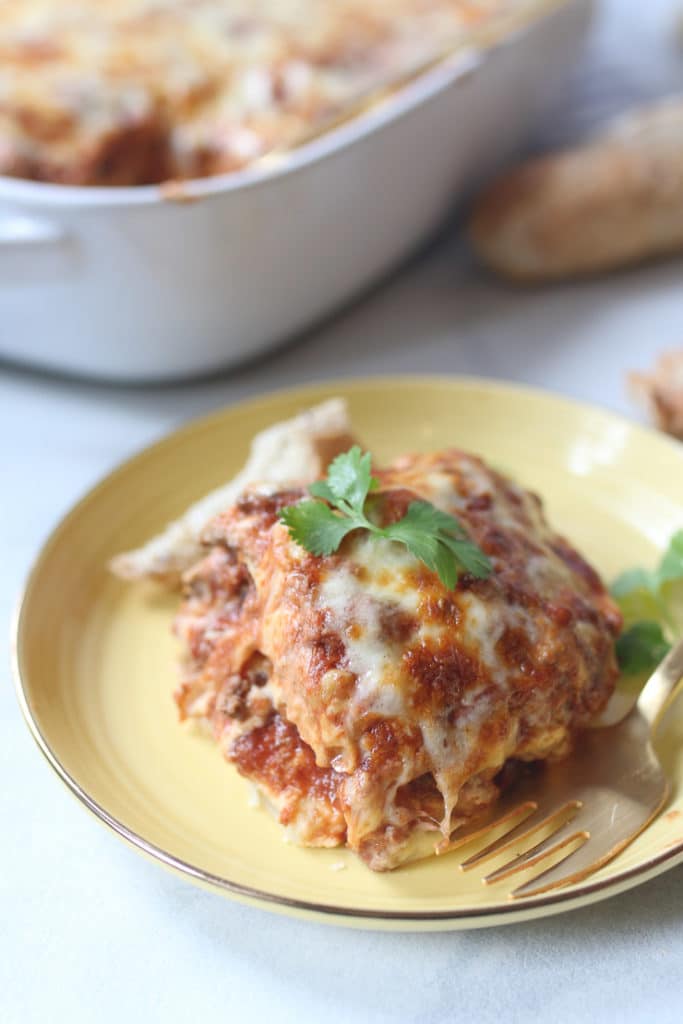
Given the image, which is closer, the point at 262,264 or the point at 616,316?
the point at 262,264

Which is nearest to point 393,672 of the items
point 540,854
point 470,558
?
point 470,558

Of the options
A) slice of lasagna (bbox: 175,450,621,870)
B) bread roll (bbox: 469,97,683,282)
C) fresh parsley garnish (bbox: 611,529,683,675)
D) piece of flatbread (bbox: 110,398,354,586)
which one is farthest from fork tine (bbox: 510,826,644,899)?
bread roll (bbox: 469,97,683,282)

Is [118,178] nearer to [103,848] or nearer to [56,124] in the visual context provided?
[56,124]

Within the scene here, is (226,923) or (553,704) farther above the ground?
(553,704)

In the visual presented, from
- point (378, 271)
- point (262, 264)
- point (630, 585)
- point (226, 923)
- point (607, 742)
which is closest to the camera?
point (226, 923)

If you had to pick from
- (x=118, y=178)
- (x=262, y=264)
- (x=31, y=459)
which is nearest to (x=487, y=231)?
(x=262, y=264)

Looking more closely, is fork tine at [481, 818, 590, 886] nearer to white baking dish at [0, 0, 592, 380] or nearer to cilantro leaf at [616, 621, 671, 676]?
cilantro leaf at [616, 621, 671, 676]

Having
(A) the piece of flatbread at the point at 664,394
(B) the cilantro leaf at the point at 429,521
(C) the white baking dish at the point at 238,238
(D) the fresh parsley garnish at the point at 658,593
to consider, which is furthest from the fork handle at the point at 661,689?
(C) the white baking dish at the point at 238,238
